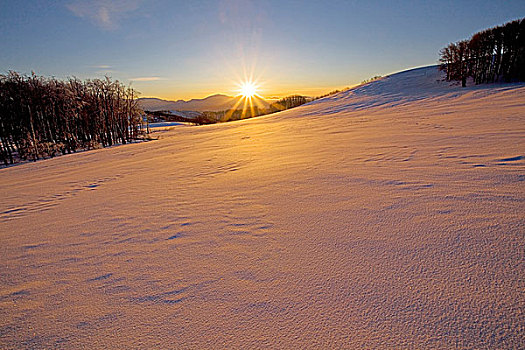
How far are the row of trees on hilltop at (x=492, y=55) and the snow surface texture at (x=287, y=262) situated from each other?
1693 centimetres

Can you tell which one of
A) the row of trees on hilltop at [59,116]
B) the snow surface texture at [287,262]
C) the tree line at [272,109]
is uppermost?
the tree line at [272,109]

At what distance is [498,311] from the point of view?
1092 mm

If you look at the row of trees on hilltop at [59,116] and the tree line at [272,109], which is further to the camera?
the tree line at [272,109]

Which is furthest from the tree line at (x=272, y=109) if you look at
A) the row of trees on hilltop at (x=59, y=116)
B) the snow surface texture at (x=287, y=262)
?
the snow surface texture at (x=287, y=262)

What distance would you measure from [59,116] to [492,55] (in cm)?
2541

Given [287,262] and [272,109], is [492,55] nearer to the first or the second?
[287,262]

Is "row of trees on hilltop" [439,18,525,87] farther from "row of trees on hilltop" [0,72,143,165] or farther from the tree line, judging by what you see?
"row of trees on hilltop" [0,72,143,165]

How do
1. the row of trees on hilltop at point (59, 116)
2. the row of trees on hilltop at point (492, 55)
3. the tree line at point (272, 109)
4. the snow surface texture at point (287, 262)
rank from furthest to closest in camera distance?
the tree line at point (272, 109) → the row of trees on hilltop at point (492, 55) → the row of trees on hilltop at point (59, 116) → the snow surface texture at point (287, 262)

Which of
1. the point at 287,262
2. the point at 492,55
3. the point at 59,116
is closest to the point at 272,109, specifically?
the point at 492,55

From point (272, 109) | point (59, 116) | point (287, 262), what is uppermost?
point (272, 109)

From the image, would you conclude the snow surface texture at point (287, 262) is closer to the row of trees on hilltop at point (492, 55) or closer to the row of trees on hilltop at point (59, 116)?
the row of trees on hilltop at point (59, 116)

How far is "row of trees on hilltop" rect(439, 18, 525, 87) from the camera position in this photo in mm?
13984

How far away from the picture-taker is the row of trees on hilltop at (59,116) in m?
9.89

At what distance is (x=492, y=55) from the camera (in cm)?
1500
